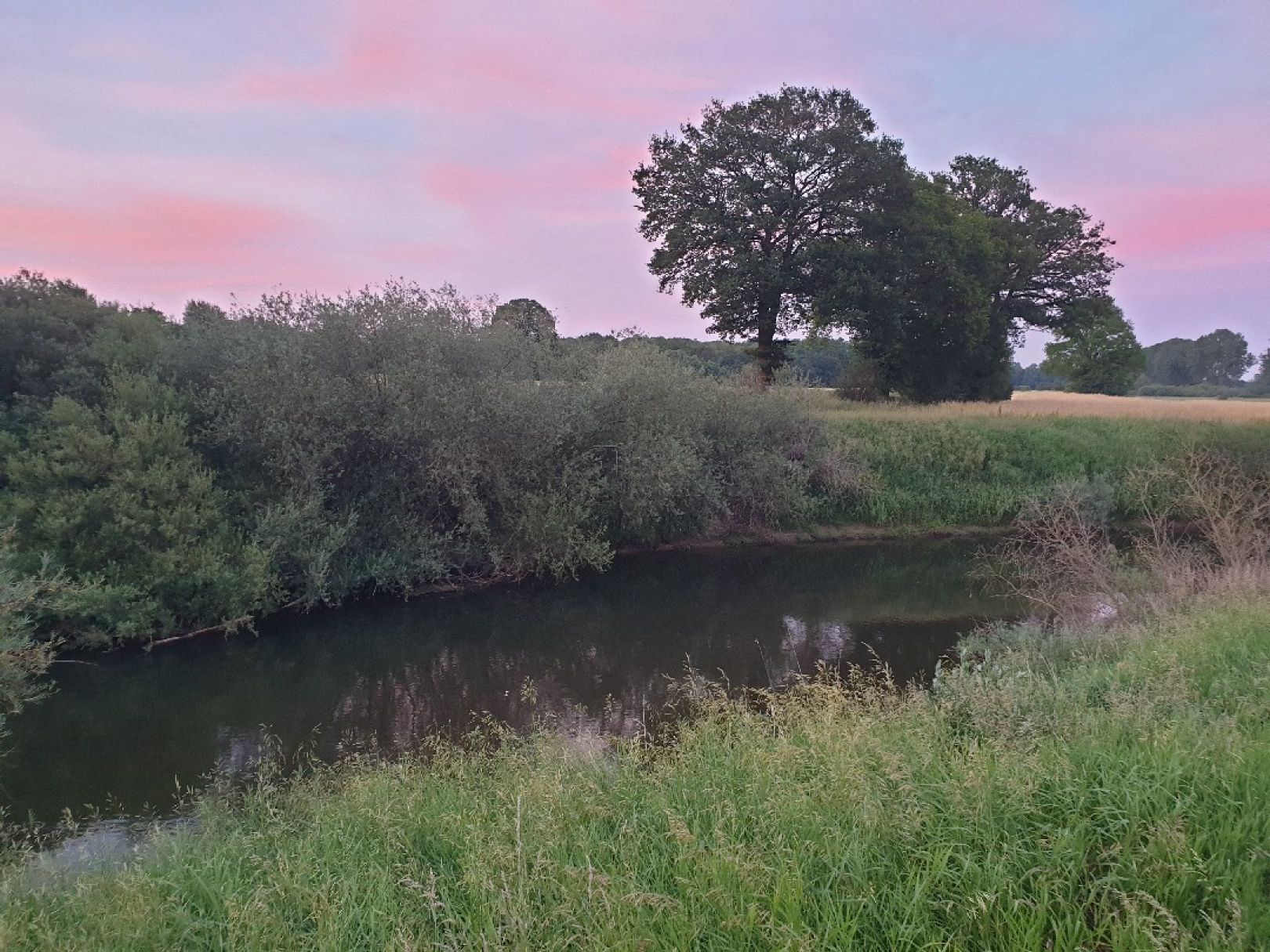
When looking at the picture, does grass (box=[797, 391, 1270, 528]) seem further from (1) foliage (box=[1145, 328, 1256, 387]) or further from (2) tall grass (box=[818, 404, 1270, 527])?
(1) foliage (box=[1145, 328, 1256, 387])

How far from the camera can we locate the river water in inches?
321

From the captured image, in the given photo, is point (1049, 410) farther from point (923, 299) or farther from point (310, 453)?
point (310, 453)

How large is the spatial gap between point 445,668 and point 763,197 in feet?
68.3

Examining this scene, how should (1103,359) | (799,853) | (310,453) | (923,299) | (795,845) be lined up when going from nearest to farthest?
(799,853) < (795,845) < (310,453) < (923,299) < (1103,359)

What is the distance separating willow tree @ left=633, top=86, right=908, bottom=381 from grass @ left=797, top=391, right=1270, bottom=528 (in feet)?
17.3

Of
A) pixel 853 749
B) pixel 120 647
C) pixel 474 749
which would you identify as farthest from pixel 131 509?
pixel 853 749

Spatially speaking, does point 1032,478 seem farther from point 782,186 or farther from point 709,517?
point 782,186

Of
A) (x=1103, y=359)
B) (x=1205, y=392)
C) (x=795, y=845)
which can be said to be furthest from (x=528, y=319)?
(x=1205, y=392)

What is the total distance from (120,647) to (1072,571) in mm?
14728

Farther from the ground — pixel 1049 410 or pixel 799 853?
pixel 1049 410

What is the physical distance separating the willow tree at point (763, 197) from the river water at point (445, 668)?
1356 centimetres

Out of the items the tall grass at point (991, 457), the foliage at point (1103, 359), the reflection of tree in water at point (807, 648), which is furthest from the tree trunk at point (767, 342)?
the foliage at point (1103, 359)

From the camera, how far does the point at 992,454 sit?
22484 mm

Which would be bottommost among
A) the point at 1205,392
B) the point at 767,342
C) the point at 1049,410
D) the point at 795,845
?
the point at 795,845
